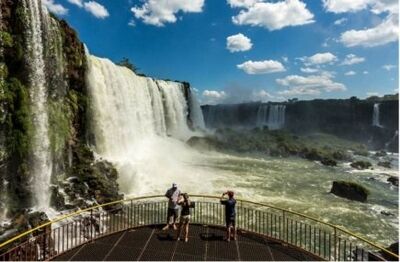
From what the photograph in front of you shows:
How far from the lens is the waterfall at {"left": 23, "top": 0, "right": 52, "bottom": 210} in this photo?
2061 cm

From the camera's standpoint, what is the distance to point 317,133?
85.4 meters

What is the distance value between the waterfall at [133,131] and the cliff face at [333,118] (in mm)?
46072

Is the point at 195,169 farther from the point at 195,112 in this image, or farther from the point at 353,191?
the point at 195,112

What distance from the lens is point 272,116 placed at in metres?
91.2

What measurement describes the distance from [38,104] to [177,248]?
48.0 ft

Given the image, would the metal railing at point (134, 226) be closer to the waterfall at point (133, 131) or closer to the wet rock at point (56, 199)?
the wet rock at point (56, 199)

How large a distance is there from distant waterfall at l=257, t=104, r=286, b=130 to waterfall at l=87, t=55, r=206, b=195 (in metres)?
44.8

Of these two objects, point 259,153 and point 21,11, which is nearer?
point 21,11

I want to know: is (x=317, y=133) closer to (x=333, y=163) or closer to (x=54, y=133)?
(x=333, y=163)

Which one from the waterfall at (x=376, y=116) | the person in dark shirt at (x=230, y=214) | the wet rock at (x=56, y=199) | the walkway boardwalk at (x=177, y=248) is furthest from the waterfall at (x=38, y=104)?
the waterfall at (x=376, y=116)

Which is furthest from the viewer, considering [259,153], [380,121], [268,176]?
[380,121]

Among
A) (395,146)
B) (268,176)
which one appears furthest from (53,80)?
(395,146)

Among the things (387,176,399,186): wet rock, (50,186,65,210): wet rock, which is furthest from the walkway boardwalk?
(387,176,399,186): wet rock

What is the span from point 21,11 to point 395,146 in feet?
230
